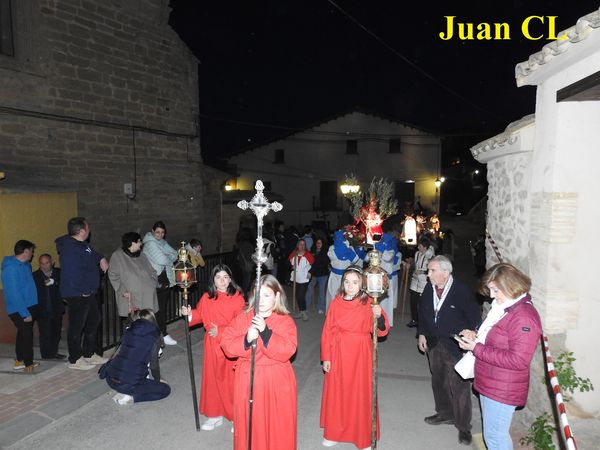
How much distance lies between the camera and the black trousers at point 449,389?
4.86 meters

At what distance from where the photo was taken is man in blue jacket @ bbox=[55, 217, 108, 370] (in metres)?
6.20

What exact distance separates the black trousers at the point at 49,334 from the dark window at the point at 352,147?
85.4 ft

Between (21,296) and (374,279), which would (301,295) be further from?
(374,279)

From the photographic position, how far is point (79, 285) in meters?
6.24

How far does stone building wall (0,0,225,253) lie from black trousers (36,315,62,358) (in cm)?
273

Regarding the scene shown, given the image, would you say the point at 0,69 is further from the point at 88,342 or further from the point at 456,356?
the point at 456,356

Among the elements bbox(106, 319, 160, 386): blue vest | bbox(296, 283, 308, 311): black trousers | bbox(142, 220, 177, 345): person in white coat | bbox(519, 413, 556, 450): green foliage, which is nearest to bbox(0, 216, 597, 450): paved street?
bbox(519, 413, 556, 450): green foliage

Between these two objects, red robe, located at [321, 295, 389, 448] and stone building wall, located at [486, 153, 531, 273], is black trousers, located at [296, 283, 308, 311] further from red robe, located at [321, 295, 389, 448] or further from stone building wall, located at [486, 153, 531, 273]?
red robe, located at [321, 295, 389, 448]

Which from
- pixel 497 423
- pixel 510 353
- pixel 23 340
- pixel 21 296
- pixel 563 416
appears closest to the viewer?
pixel 563 416

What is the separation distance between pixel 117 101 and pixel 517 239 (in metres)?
9.04

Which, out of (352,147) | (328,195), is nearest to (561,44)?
(352,147)

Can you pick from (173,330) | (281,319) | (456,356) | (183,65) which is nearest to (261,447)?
(281,319)

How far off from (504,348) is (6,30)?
32.5 ft

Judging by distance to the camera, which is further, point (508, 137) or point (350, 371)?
point (508, 137)
